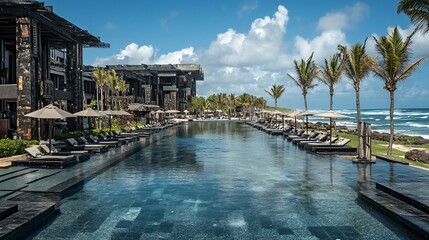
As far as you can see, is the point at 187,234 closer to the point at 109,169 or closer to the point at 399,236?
the point at 399,236

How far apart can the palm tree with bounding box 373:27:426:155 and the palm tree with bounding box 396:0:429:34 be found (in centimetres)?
860

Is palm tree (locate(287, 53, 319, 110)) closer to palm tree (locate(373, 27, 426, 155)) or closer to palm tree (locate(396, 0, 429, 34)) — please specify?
palm tree (locate(373, 27, 426, 155))

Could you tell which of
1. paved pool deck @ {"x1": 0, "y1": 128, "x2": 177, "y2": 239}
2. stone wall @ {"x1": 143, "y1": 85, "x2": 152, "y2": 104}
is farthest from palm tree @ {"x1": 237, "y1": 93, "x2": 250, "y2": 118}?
paved pool deck @ {"x1": 0, "y1": 128, "x2": 177, "y2": 239}

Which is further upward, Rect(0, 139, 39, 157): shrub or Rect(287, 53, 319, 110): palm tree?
Rect(287, 53, 319, 110): palm tree

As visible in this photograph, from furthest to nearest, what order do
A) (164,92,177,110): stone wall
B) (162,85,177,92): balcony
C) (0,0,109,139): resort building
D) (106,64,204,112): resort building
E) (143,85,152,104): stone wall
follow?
(164,92,177,110): stone wall → (162,85,177,92): balcony → (106,64,204,112): resort building → (143,85,152,104): stone wall → (0,0,109,139): resort building

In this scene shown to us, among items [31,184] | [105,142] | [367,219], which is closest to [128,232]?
[367,219]

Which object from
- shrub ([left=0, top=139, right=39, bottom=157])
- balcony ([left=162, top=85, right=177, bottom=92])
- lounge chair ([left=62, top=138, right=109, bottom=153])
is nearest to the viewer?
shrub ([left=0, top=139, right=39, bottom=157])

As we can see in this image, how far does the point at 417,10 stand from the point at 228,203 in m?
8.99

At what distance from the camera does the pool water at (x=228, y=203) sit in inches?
259

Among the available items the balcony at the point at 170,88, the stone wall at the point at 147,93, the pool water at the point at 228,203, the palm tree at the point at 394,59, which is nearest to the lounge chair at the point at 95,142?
the pool water at the point at 228,203

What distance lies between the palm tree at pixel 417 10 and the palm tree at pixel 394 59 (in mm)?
8596

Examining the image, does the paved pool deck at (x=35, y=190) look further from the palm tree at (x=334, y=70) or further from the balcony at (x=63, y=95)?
the palm tree at (x=334, y=70)

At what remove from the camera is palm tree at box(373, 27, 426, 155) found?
65.8 ft

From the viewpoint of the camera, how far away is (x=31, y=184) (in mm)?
10758
